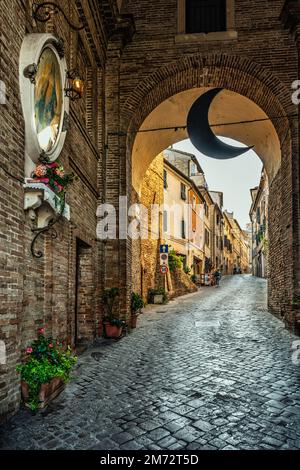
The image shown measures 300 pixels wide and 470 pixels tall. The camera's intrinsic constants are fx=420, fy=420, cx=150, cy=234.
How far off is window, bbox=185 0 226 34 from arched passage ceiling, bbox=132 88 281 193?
1.65 metres

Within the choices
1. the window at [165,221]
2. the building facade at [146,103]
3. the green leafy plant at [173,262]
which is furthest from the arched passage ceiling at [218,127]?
the window at [165,221]

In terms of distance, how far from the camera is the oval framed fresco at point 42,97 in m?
5.33

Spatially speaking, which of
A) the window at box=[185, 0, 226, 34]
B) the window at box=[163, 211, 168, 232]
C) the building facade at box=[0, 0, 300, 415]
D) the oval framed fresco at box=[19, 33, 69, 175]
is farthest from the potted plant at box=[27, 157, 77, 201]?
the window at box=[163, 211, 168, 232]

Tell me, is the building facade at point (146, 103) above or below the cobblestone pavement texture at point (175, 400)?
above

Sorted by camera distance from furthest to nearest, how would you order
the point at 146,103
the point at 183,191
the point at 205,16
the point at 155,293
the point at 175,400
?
1. the point at 183,191
2. the point at 155,293
3. the point at 146,103
4. the point at 205,16
5. the point at 175,400

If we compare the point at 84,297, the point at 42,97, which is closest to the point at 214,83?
the point at 84,297

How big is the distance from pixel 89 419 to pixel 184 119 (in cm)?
1115

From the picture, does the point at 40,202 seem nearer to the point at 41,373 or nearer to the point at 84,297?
the point at 41,373

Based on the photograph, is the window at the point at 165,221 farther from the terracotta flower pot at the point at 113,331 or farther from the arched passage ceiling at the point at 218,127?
the terracotta flower pot at the point at 113,331

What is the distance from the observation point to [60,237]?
701cm

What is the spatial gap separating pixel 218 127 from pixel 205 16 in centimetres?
358

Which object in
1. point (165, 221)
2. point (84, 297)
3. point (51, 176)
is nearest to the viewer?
point (51, 176)

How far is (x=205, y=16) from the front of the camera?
453 inches

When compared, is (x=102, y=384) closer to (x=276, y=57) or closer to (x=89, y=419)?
(x=89, y=419)
